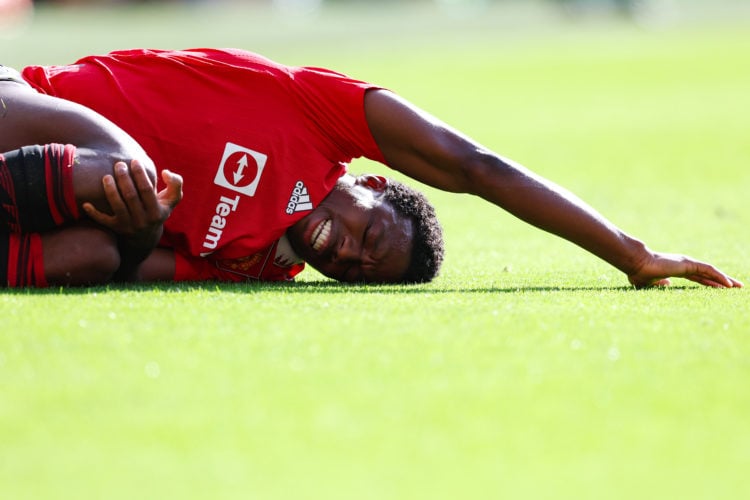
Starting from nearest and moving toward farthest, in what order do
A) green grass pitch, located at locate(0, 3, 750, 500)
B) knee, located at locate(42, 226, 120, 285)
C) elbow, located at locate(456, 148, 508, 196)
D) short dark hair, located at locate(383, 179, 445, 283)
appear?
1. green grass pitch, located at locate(0, 3, 750, 500)
2. knee, located at locate(42, 226, 120, 285)
3. elbow, located at locate(456, 148, 508, 196)
4. short dark hair, located at locate(383, 179, 445, 283)

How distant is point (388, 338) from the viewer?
3740mm

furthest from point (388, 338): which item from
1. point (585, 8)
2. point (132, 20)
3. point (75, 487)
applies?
point (585, 8)

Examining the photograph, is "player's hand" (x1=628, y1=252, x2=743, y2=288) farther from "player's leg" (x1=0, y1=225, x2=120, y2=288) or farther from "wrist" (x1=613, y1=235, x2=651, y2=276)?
"player's leg" (x1=0, y1=225, x2=120, y2=288)

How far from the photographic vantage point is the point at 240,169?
483 centimetres

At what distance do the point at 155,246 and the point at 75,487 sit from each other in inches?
89.7

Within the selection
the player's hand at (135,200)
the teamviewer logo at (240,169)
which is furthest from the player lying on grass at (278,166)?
the player's hand at (135,200)

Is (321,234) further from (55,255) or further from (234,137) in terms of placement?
(55,255)

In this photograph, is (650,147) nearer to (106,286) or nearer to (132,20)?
(106,286)

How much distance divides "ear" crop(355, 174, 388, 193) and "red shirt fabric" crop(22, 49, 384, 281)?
0.13 meters

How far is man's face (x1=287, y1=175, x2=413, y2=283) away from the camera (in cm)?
489

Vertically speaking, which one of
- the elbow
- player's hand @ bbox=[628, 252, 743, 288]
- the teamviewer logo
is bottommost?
player's hand @ bbox=[628, 252, 743, 288]

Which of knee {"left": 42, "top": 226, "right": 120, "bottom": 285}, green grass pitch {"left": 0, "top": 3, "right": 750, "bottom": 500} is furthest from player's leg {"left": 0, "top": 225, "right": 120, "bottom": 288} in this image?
green grass pitch {"left": 0, "top": 3, "right": 750, "bottom": 500}

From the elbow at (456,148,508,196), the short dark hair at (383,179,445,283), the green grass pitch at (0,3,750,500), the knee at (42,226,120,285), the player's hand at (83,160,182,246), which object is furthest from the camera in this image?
the short dark hair at (383,179,445,283)

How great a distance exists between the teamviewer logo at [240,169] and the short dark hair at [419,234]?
619 millimetres
